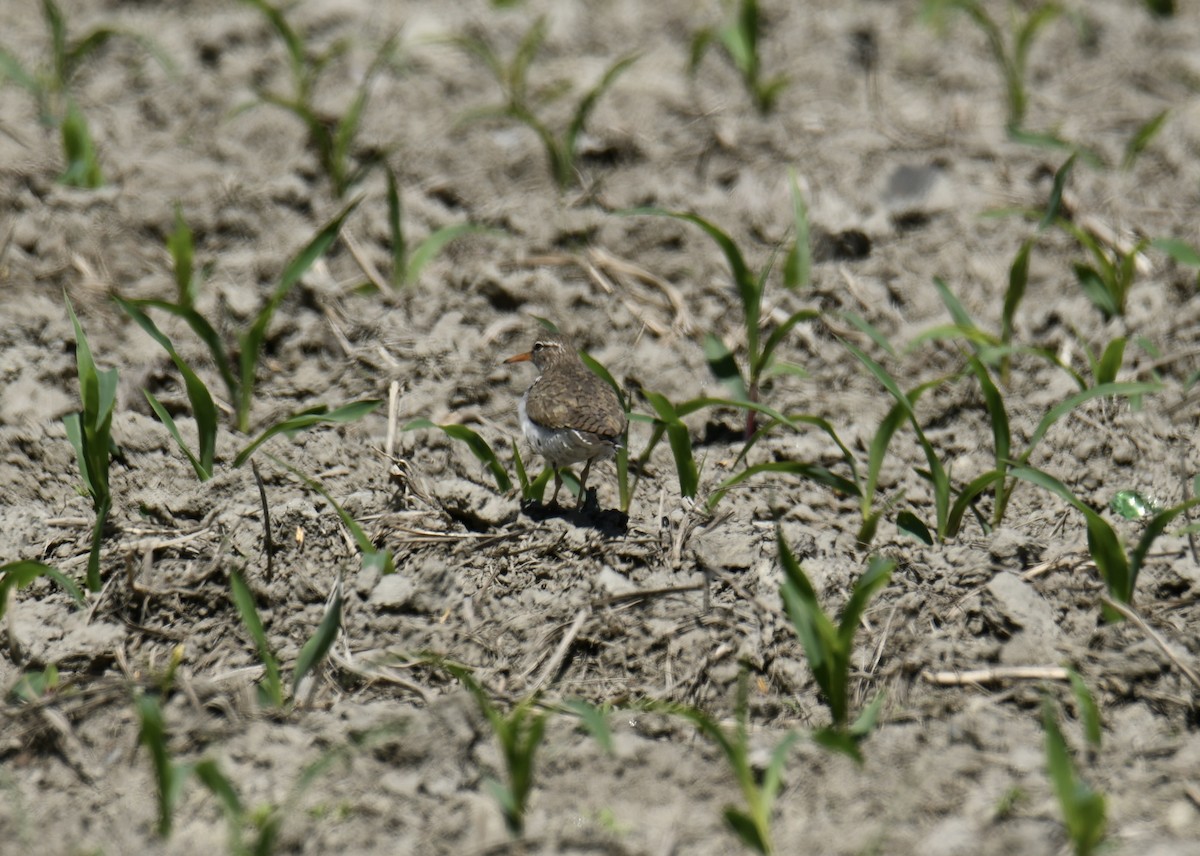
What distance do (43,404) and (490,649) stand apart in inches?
85.7

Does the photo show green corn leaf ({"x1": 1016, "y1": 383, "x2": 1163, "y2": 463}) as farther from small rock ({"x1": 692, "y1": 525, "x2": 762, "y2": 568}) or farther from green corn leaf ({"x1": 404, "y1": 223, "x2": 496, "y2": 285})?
green corn leaf ({"x1": 404, "y1": 223, "x2": 496, "y2": 285})

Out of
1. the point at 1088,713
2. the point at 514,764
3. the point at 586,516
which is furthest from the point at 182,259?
the point at 1088,713

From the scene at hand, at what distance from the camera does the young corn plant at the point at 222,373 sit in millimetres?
4430

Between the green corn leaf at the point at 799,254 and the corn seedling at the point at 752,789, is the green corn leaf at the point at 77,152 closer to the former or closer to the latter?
the green corn leaf at the point at 799,254

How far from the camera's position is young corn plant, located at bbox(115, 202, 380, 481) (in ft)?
14.5

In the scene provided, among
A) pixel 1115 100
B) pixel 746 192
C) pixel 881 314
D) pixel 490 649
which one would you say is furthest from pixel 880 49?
pixel 490 649

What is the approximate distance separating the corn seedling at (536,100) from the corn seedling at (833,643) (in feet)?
10.4

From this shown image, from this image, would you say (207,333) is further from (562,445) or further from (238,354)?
(562,445)

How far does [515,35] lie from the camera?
7.65 m

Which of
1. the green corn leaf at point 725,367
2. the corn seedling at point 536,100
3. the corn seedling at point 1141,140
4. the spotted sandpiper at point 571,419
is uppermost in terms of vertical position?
the corn seedling at point 1141,140

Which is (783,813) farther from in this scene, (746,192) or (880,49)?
(880,49)

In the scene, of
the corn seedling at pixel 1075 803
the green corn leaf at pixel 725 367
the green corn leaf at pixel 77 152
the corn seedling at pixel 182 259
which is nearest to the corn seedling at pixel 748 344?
the green corn leaf at pixel 725 367

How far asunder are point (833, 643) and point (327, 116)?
4382 millimetres

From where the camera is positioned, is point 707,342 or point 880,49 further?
point 880,49
